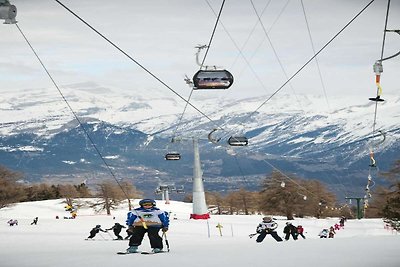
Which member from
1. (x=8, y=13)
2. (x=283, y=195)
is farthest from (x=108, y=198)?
(x=8, y=13)

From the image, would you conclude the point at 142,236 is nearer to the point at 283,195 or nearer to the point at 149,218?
the point at 149,218

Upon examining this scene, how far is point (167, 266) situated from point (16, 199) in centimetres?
8438

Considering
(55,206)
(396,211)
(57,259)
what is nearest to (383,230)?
(396,211)

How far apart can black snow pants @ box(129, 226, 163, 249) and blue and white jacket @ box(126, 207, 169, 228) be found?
0.35 feet

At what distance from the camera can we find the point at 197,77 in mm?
25125

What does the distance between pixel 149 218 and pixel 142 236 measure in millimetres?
442

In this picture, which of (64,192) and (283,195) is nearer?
(283,195)

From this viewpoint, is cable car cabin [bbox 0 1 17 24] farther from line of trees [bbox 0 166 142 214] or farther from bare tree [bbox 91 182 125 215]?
bare tree [bbox 91 182 125 215]

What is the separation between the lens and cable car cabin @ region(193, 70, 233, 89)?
2516cm

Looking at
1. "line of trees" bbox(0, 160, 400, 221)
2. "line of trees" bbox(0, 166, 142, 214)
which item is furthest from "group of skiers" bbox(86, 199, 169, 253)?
"line of trees" bbox(0, 160, 400, 221)

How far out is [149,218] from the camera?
58.1 ft

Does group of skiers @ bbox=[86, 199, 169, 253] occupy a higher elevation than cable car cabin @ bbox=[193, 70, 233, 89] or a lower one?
lower

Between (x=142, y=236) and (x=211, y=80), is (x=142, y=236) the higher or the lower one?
the lower one

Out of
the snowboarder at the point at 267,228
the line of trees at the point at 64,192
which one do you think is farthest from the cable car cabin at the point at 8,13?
the line of trees at the point at 64,192
